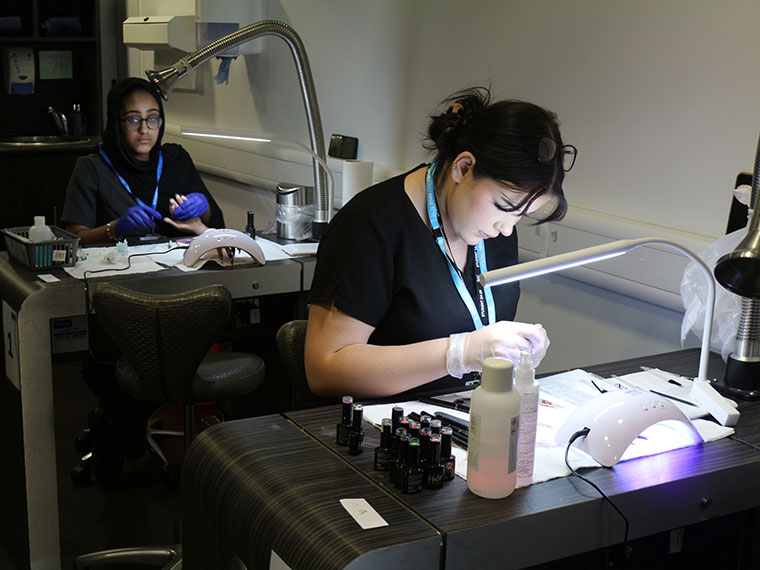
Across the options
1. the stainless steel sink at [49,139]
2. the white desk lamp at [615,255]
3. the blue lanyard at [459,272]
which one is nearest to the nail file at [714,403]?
the white desk lamp at [615,255]

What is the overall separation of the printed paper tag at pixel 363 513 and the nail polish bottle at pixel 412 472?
0.07m

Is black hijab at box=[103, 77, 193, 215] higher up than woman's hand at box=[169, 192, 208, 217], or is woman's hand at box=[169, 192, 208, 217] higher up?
black hijab at box=[103, 77, 193, 215]

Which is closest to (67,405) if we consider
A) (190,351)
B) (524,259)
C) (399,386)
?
(190,351)

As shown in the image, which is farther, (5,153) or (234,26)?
(5,153)

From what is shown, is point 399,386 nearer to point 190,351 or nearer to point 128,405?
point 190,351

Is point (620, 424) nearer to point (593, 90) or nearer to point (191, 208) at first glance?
point (593, 90)

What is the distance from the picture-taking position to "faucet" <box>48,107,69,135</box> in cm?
516

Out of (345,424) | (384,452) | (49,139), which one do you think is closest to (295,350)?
(345,424)

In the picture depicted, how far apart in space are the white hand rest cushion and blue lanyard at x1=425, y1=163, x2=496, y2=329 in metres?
1.06

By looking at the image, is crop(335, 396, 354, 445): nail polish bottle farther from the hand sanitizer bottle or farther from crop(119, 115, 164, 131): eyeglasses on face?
crop(119, 115, 164, 131): eyeglasses on face

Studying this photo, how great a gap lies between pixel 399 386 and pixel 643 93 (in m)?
1.29

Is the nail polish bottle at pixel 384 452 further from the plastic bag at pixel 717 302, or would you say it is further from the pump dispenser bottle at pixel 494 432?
the plastic bag at pixel 717 302

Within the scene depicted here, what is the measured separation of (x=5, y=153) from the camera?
4.73 metres

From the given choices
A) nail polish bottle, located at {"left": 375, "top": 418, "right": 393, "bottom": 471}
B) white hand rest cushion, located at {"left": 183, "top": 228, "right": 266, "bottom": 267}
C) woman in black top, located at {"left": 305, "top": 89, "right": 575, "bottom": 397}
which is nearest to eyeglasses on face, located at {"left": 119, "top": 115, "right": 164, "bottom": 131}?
white hand rest cushion, located at {"left": 183, "top": 228, "right": 266, "bottom": 267}
